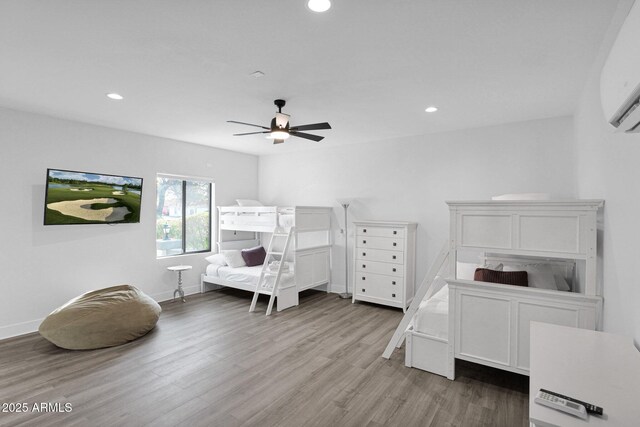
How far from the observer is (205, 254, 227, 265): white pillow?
5.62 metres

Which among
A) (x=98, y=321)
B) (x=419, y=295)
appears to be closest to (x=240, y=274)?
(x=98, y=321)

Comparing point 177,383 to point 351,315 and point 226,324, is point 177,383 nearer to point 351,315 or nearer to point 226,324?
point 226,324

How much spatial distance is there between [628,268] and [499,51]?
5.41ft

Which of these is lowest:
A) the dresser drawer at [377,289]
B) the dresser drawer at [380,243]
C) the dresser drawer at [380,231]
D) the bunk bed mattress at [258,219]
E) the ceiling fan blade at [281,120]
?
the dresser drawer at [377,289]

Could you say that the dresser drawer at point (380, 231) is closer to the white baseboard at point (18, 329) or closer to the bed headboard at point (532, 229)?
the bed headboard at point (532, 229)

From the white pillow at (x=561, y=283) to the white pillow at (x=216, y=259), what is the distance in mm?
4630

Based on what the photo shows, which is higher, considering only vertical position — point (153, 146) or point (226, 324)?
point (153, 146)

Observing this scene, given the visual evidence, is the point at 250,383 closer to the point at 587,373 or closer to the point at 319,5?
the point at 587,373

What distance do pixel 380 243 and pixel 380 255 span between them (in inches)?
7.2

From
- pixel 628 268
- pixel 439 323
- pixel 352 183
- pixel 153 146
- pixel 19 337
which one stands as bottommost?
pixel 19 337

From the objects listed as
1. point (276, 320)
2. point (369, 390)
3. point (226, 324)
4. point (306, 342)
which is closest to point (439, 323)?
point (369, 390)

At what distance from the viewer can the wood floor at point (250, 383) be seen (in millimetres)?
2309

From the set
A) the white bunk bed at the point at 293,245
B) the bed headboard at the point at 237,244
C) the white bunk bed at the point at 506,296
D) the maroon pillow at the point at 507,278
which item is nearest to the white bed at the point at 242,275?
the white bunk bed at the point at 293,245

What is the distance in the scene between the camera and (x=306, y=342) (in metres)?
3.62
